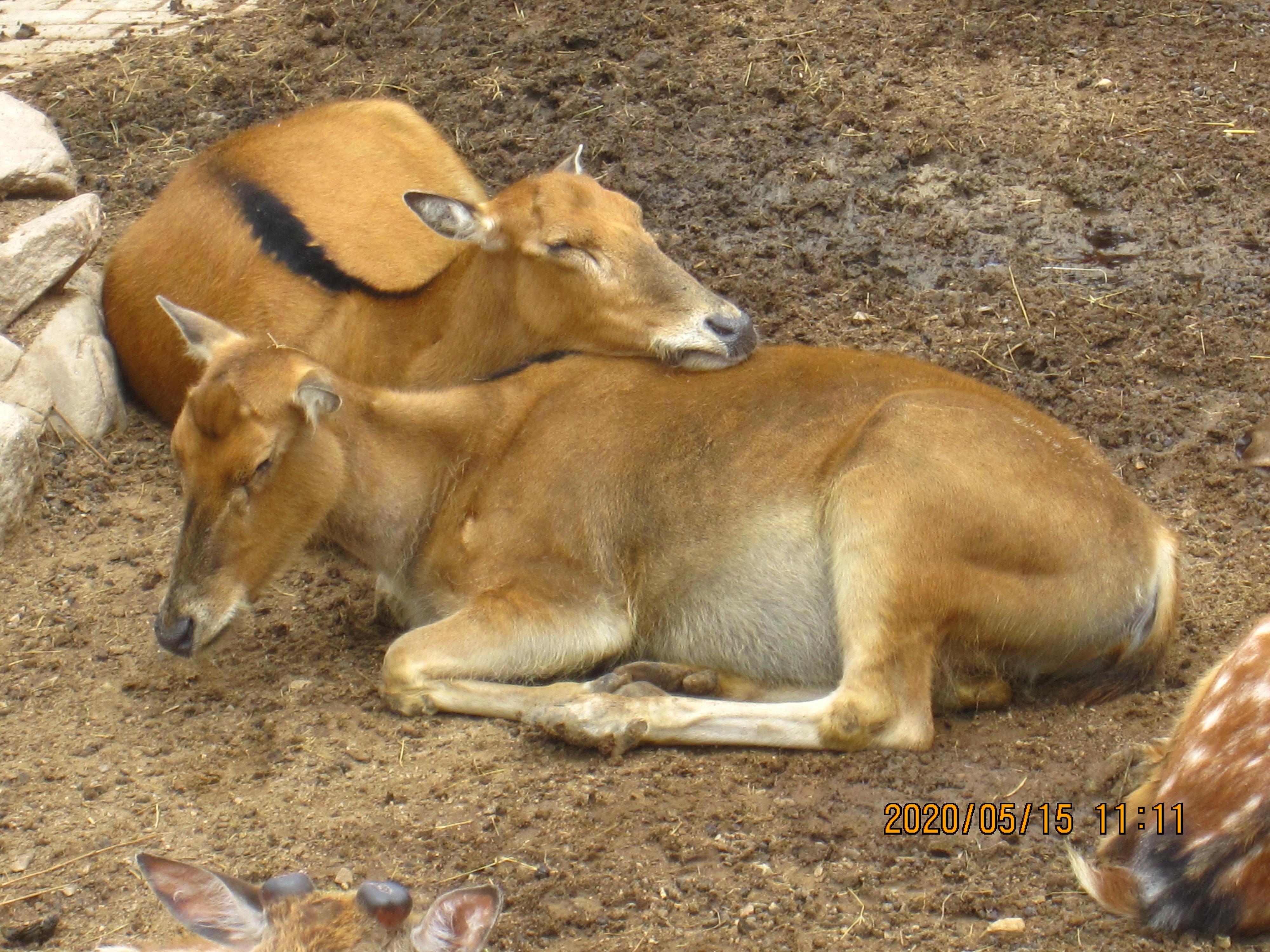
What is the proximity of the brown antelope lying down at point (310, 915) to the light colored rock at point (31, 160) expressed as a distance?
5243 mm

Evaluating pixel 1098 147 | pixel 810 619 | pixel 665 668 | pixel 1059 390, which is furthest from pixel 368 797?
pixel 1098 147

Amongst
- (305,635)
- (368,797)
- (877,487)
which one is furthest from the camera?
(305,635)

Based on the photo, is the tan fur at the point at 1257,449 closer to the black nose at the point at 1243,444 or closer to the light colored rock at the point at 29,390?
the black nose at the point at 1243,444

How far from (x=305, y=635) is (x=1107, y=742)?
2.89m

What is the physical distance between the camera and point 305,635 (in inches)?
222

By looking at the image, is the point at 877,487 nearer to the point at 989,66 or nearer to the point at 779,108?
the point at 779,108

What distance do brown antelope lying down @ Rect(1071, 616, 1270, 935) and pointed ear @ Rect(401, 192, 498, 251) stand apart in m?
3.49

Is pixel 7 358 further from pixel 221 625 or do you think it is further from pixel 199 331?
pixel 221 625

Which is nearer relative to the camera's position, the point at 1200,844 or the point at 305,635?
the point at 1200,844

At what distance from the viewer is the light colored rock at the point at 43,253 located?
6.45 meters

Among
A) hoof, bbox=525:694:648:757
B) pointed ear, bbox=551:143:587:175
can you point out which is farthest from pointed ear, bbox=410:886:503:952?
pointed ear, bbox=551:143:587:175

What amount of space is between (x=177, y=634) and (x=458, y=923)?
2570 mm

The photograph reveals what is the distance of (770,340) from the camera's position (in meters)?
7.14

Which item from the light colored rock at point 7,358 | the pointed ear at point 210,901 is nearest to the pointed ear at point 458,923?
the pointed ear at point 210,901
